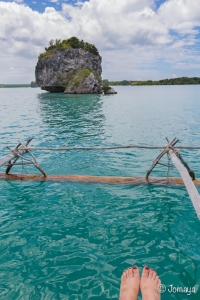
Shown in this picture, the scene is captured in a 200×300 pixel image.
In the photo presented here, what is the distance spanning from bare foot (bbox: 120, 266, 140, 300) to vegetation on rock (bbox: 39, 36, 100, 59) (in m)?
99.0

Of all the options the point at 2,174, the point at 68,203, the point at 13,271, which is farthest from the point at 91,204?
the point at 2,174

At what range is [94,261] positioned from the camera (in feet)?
18.1

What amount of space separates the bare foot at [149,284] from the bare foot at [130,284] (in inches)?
4.2

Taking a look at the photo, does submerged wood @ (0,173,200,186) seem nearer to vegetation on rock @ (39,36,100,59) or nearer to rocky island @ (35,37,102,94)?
rocky island @ (35,37,102,94)

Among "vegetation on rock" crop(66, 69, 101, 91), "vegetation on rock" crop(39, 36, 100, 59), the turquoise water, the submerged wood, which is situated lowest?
the turquoise water

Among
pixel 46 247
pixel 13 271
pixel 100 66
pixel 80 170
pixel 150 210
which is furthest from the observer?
pixel 100 66

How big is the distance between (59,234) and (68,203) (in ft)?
6.19

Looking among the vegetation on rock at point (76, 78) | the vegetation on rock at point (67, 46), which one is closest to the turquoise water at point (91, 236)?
the vegetation on rock at point (76, 78)

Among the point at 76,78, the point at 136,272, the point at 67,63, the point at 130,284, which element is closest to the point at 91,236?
the point at 136,272

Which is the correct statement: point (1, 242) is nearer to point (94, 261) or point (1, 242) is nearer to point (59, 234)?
point (59, 234)

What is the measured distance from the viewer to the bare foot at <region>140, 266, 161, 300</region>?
14.3 ft

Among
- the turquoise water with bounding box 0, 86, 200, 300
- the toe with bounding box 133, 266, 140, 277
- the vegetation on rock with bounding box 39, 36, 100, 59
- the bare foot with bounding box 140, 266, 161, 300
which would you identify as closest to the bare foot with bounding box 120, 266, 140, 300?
the toe with bounding box 133, 266, 140, 277

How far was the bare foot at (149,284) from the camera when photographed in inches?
171

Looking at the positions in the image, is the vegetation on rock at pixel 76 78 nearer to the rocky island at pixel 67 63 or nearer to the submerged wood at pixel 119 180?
the rocky island at pixel 67 63
